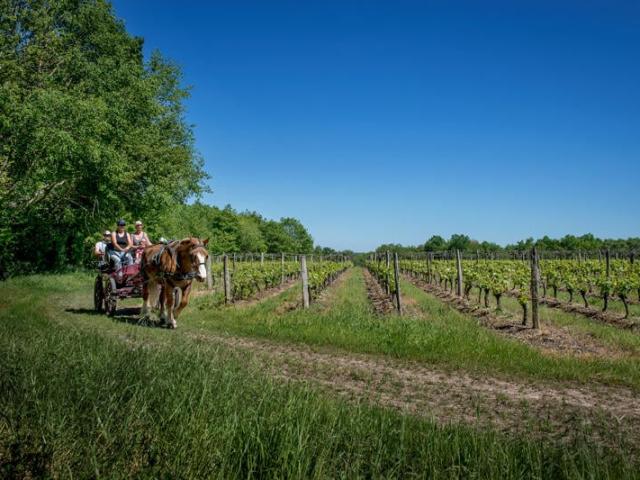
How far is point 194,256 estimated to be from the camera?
8.93 meters

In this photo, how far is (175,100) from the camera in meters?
28.1

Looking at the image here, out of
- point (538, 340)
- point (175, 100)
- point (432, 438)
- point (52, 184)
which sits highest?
point (175, 100)

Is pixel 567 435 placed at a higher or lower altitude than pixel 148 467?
lower

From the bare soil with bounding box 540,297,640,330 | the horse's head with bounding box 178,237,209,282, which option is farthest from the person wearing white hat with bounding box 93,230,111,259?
the bare soil with bounding box 540,297,640,330

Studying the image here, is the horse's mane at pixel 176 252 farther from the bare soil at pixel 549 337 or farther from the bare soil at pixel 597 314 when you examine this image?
the bare soil at pixel 597 314

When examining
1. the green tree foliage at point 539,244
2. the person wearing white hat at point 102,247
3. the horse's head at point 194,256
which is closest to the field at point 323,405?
the horse's head at point 194,256

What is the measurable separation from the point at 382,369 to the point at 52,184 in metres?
18.0

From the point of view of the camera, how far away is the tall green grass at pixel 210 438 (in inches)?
95.3

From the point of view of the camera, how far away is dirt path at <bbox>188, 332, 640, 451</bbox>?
449 cm

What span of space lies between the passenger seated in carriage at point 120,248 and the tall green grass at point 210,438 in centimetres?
754

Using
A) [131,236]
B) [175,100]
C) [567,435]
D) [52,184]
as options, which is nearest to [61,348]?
[567,435]

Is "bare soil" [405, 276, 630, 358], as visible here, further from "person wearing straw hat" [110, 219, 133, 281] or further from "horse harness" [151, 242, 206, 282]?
"person wearing straw hat" [110, 219, 133, 281]

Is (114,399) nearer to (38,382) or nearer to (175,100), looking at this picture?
(38,382)

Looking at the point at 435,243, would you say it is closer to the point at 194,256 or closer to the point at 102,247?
the point at 102,247
